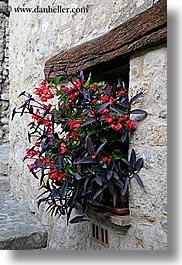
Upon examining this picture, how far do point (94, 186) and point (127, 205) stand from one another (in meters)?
0.10

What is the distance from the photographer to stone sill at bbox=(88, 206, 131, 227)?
91 centimetres

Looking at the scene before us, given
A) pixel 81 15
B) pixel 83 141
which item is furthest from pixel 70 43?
pixel 83 141

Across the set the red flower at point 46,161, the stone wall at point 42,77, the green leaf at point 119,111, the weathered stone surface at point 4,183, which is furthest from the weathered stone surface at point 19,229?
the green leaf at point 119,111

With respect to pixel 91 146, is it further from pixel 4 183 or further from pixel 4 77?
pixel 4 77

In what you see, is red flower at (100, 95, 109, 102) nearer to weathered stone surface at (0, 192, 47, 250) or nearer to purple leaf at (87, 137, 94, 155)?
purple leaf at (87, 137, 94, 155)

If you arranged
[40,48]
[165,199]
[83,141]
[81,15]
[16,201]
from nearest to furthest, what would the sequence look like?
1. [165,199]
2. [83,141]
3. [81,15]
4. [40,48]
5. [16,201]

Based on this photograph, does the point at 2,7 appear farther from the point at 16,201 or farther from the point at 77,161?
the point at 77,161

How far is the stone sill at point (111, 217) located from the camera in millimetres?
909

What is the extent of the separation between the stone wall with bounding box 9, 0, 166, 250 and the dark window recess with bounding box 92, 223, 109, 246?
0.05 feet

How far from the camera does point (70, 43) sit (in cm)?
118

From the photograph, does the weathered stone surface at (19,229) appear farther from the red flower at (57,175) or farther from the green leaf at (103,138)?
the green leaf at (103,138)

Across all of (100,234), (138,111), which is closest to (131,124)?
(138,111)

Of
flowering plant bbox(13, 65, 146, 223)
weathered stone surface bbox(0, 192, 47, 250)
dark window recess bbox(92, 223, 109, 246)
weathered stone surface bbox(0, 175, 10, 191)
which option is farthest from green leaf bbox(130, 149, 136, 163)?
weathered stone surface bbox(0, 175, 10, 191)

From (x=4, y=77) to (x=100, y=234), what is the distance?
3.08ft
